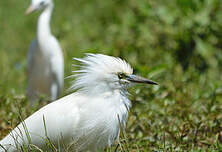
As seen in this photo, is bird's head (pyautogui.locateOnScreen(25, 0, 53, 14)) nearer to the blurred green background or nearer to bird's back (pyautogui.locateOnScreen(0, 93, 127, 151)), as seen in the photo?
the blurred green background

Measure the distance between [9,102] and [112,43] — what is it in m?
3.55

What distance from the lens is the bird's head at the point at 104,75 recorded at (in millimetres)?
3416

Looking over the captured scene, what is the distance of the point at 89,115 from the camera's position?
10.9 feet

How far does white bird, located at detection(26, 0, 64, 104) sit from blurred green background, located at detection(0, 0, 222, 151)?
252 mm

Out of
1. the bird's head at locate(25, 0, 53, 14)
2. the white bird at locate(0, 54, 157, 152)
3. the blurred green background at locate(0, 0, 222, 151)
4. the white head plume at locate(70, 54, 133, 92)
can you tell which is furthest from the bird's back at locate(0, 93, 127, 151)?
the bird's head at locate(25, 0, 53, 14)

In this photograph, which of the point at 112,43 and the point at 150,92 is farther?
the point at 112,43

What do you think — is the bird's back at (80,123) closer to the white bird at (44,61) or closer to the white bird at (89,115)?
the white bird at (89,115)

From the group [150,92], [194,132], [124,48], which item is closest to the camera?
[194,132]

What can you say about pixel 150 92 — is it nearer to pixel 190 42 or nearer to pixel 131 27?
pixel 190 42

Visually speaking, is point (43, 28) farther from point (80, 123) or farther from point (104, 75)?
point (80, 123)

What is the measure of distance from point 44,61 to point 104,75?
3.35m

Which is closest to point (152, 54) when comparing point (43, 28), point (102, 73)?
point (43, 28)

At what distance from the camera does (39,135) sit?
3385 mm

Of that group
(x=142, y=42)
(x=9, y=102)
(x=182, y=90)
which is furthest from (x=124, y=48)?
(x=9, y=102)
